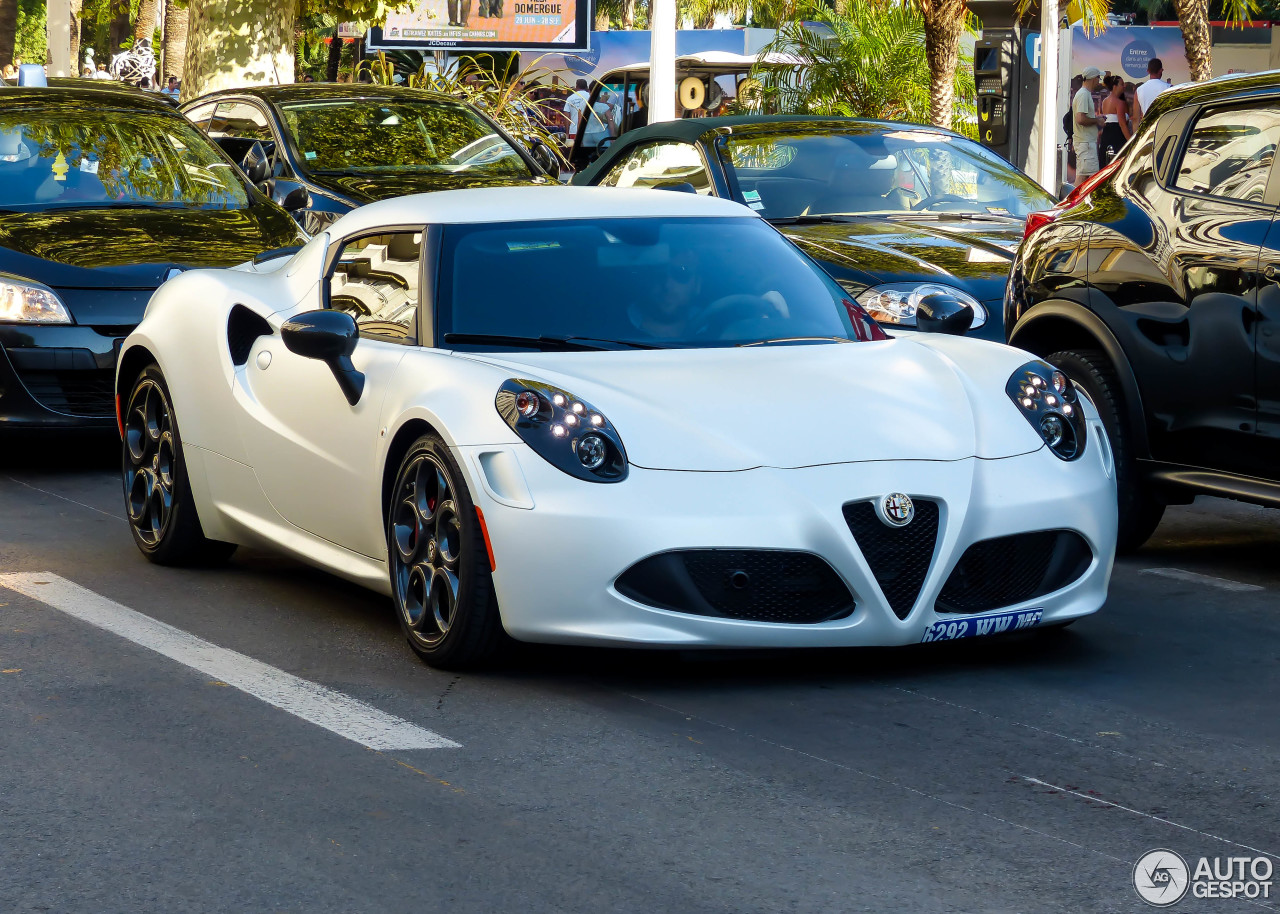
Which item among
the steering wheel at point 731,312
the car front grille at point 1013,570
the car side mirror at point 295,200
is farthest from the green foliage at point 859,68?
the car front grille at point 1013,570

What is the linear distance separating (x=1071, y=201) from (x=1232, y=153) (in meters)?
0.86

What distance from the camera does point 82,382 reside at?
9.13 m

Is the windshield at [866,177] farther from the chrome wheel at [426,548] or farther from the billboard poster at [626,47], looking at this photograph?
the billboard poster at [626,47]

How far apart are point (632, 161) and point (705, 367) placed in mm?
5926

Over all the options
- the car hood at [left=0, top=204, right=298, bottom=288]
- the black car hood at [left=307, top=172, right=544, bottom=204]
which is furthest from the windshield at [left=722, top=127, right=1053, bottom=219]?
the car hood at [left=0, top=204, right=298, bottom=288]

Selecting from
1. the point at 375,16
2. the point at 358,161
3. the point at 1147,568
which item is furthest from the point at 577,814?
the point at 375,16

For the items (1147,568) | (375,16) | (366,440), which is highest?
(375,16)

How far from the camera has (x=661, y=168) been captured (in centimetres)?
1104

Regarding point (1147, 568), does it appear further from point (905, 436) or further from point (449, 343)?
point (449, 343)

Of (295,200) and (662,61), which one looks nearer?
(295,200)

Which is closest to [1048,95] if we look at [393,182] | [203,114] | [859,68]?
[859,68]

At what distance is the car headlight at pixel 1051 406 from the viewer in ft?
18.5

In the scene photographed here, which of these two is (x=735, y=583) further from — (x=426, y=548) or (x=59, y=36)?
(x=59, y=36)

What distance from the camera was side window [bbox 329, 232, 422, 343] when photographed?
237 inches
